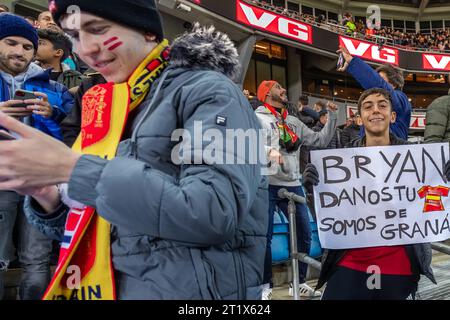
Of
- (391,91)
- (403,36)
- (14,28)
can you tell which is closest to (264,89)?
(391,91)

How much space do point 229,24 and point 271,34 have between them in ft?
6.99

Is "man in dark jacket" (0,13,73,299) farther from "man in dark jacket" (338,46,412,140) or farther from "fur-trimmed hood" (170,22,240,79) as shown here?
"man in dark jacket" (338,46,412,140)

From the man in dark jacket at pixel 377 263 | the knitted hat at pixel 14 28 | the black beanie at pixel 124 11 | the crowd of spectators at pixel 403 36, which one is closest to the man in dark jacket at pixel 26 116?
the knitted hat at pixel 14 28

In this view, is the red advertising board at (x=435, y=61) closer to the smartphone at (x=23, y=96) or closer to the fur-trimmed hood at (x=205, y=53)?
the smartphone at (x=23, y=96)

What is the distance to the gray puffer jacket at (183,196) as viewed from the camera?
0.85 m

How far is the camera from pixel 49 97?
2514 mm

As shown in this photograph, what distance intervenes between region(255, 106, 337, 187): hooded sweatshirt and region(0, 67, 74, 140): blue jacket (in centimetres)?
153

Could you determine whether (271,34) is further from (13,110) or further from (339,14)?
(13,110)

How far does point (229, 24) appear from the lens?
13.5 metres

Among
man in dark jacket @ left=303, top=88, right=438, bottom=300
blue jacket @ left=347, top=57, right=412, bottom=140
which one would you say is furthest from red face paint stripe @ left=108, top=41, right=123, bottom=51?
blue jacket @ left=347, top=57, right=412, bottom=140

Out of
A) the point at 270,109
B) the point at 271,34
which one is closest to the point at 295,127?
the point at 270,109

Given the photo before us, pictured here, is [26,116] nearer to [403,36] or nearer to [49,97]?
[49,97]

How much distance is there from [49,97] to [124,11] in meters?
1.63

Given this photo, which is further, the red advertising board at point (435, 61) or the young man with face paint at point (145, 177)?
the red advertising board at point (435, 61)
